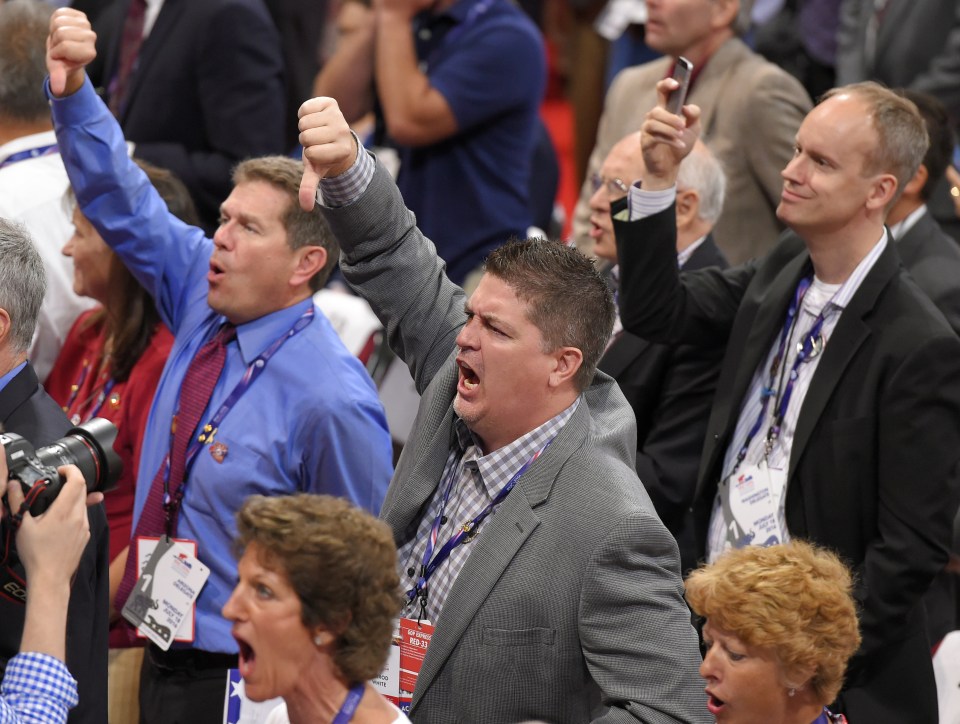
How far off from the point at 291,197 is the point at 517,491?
125cm

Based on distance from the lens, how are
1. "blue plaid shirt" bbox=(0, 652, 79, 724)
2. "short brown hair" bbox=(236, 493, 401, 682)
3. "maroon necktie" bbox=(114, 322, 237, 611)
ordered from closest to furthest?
"short brown hair" bbox=(236, 493, 401, 682)
"blue plaid shirt" bbox=(0, 652, 79, 724)
"maroon necktie" bbox=(114, 322, 237, 611)

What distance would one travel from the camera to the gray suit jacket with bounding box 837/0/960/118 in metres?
6.24

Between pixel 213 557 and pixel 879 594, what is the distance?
5.48ft

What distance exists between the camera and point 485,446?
3.14 m

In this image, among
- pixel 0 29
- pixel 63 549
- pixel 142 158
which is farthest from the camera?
pixel 142 158

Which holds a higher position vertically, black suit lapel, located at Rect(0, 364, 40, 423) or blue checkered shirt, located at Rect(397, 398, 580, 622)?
black suit lapel, located at Rect(0, 364, 40, 423)

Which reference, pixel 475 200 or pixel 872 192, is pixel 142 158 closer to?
pixel 475 200

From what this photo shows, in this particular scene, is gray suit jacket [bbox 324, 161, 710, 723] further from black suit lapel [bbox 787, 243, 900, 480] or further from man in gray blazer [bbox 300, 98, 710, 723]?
black suit lapel [bbox 787, 243, 900, 480]

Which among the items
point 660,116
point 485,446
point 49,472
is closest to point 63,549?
point 49,472

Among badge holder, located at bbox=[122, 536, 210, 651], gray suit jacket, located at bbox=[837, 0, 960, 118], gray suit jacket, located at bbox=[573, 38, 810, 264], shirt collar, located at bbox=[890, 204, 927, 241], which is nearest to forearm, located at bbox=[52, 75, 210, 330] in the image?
badge holder, located at bbox=[122, 536, 210, 651]

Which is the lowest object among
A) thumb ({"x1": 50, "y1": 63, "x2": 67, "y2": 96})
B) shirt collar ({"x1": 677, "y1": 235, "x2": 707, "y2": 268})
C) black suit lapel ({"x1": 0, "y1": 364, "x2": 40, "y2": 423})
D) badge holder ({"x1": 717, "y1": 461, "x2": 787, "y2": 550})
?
badge holder ({"x1": 717, "y1": 461, "x2": 787, "y2": 550})

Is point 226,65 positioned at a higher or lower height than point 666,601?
higher

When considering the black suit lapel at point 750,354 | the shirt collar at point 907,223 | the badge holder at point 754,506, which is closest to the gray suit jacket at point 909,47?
the shirt collar at point 907,223

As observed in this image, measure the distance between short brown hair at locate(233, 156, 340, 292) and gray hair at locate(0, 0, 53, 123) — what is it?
118cm
